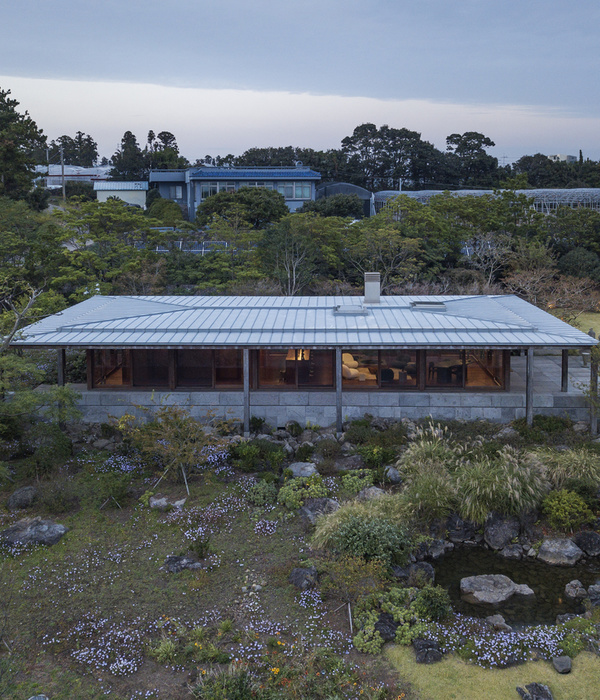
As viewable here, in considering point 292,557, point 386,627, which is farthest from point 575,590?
point 292,557

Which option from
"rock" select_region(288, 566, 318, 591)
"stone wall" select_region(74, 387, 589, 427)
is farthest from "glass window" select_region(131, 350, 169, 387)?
"rock" select_region(288, 566, 318, 591)

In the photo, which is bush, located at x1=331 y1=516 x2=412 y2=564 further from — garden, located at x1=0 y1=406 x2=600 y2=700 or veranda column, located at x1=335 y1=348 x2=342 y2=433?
veranda column, located at x1=335 y1=348 x2=342 y2=433

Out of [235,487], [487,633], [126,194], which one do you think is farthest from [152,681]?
[126,194]

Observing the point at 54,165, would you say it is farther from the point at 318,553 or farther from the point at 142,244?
the point at 318,553

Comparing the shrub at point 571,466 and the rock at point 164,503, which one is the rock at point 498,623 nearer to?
the shrub at point 571,466

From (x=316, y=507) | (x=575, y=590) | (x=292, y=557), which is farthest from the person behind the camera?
(x=316, y=507)

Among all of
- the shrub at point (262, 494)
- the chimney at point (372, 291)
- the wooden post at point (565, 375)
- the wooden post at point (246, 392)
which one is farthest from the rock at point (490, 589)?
the chimney at point (372, 291)

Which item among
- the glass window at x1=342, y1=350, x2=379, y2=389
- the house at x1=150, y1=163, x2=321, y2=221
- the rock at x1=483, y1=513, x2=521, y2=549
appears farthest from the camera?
the house at x1=150, y1=163, x2=321, y2=221

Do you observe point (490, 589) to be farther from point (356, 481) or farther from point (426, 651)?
point (356, 481)
